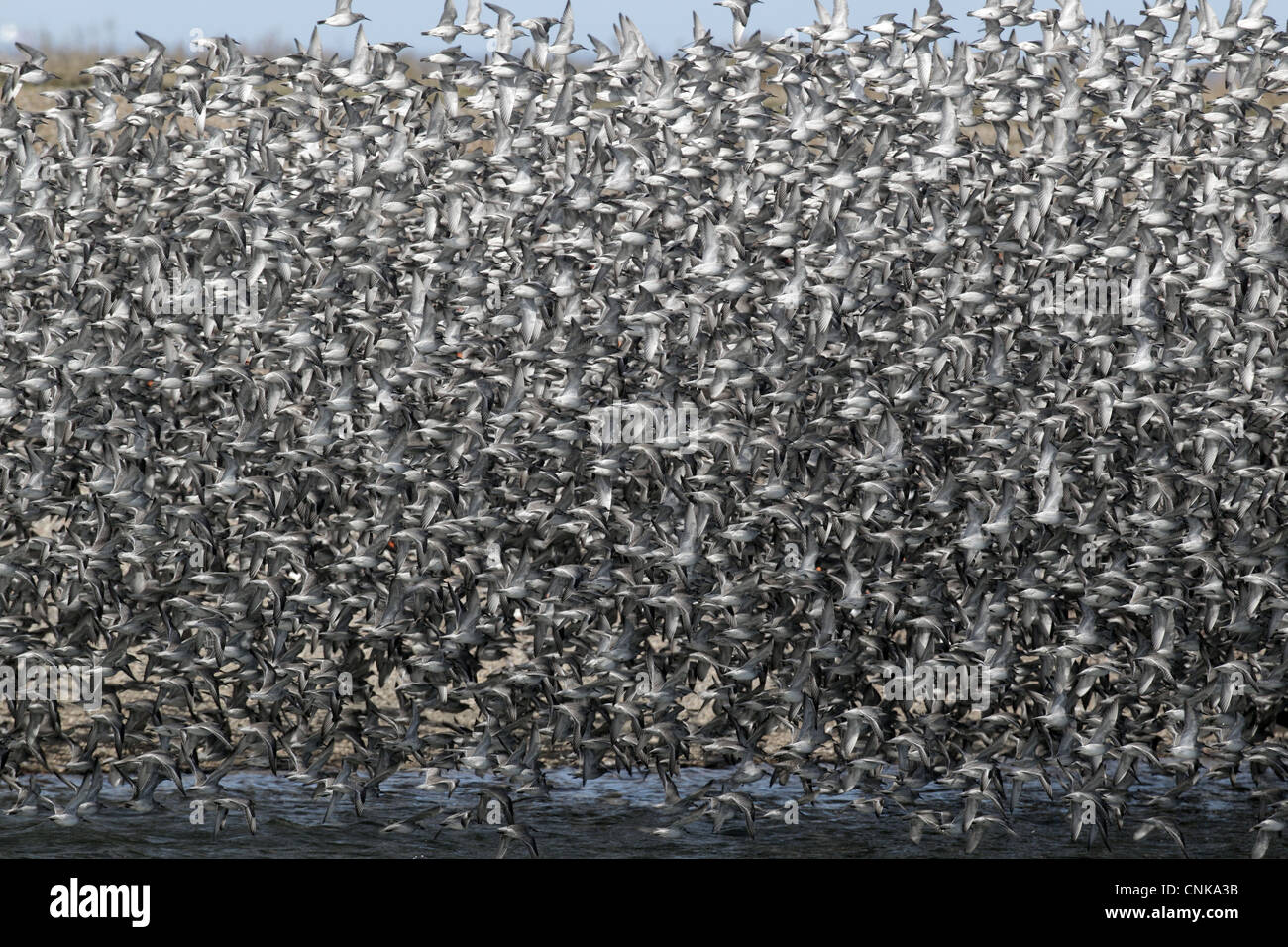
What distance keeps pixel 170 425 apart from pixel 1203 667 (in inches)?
199

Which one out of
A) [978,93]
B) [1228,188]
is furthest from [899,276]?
[1228,188]

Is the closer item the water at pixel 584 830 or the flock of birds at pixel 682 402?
the water at pixel 584 830

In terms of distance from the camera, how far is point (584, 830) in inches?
249

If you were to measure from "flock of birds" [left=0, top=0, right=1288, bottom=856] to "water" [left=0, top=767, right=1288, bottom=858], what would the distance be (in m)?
0.14

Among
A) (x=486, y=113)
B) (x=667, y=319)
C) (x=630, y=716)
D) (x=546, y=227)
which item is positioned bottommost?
(x=630, y=716)

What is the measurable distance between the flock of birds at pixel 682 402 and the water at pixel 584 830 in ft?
0.46

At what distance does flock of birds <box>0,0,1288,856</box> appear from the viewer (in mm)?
6176

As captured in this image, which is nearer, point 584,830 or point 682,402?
point 682,402

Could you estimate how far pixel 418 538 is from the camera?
6121mm

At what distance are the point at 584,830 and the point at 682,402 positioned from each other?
2067 millimetres

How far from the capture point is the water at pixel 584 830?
6.04 m

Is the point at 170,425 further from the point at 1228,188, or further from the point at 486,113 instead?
the point at 1228,188

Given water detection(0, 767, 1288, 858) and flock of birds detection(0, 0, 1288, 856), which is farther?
flock of birds detection(0, 0, 1288, 856)

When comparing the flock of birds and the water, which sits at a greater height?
the flock of birds
